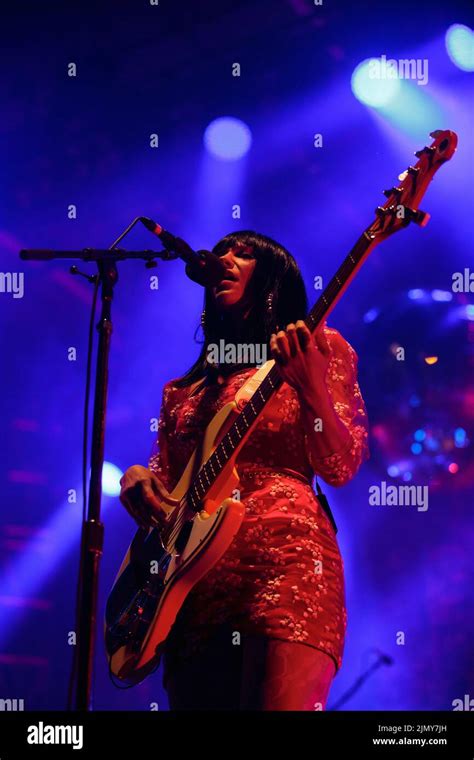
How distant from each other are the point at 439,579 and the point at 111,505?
4.29 ft

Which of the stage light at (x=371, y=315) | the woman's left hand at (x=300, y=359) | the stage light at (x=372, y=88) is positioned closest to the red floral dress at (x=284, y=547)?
the woman's left hand at (x=300, y=359)

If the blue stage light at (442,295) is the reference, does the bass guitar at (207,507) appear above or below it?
below

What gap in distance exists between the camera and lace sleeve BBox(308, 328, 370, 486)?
2.44 m

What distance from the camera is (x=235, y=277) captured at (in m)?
2.77

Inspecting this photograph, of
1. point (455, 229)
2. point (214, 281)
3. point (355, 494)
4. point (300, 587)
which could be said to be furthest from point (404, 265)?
point (300, 587)

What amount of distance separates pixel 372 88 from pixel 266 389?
74.4 inches

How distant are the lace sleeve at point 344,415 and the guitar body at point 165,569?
0.25 m

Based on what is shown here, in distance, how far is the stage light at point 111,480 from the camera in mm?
3750

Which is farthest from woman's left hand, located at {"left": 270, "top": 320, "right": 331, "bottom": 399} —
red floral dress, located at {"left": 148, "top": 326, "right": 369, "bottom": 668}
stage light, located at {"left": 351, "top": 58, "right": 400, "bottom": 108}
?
stage light, located at {"left": 351, "top": 58, "right": 400, "bottom": 108}

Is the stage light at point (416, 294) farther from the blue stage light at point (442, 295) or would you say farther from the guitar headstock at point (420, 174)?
the guitar headstock at point (420, 174)

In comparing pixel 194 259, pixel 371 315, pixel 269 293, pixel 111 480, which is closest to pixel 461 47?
pixel 371 315

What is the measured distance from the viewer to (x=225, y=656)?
92.5 inches

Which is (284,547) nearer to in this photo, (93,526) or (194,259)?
(93,526)

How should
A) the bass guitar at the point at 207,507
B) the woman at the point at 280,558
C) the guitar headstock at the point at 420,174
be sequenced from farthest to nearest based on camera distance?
the guitar headstock at the point at 420,174, the bass guitar at the point at 207,507, the woman at the point at 280,558
